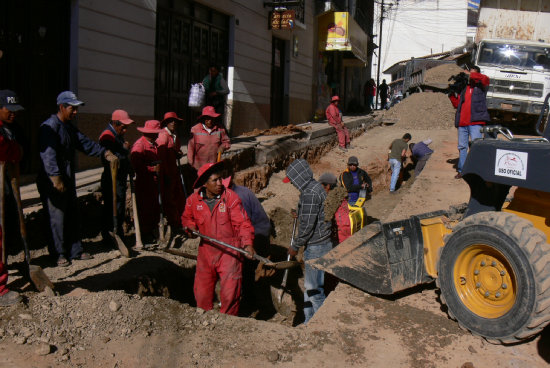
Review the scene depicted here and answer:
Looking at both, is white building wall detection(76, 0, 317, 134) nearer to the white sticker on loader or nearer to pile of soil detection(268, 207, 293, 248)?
pile of soil detection(268, 207, 293, 248)

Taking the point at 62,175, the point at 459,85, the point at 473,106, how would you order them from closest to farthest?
the point at 62,175, the point at 473,106, the point at 459,85

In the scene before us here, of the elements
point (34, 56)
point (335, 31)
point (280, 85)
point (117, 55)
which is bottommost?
point (34, 56)

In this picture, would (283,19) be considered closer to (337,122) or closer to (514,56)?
(337,122)

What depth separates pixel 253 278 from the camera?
805cm

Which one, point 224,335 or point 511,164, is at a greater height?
point 511,164

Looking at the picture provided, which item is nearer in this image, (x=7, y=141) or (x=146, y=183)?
(x=7, y=141)

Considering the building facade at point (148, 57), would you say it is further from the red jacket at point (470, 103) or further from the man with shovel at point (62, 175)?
the red jacket at point (470, 103)

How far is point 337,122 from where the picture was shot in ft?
53.9

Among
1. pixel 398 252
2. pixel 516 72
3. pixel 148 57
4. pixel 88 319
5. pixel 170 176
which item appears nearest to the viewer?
pixel 88 319

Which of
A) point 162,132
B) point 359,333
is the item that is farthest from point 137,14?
point 359,333

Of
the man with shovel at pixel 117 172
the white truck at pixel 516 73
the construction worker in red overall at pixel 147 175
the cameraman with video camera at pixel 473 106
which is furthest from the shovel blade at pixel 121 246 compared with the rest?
the white truck at pixel 516 73

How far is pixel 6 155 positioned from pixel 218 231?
214 cm

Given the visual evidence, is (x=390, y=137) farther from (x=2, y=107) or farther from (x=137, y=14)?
(x=2, y=107)

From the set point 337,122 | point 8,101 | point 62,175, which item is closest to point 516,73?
point 337,122
